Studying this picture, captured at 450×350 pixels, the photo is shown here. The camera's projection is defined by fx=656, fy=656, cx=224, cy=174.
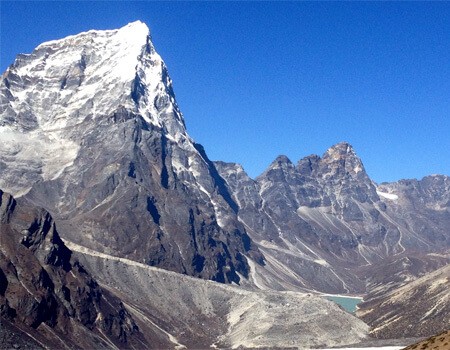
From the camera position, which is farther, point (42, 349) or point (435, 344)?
point (42, 349)

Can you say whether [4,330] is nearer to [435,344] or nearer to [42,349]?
[42,349]

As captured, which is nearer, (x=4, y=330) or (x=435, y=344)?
(x=435, y=344)

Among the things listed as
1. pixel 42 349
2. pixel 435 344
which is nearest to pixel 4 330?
pixel 42 349
